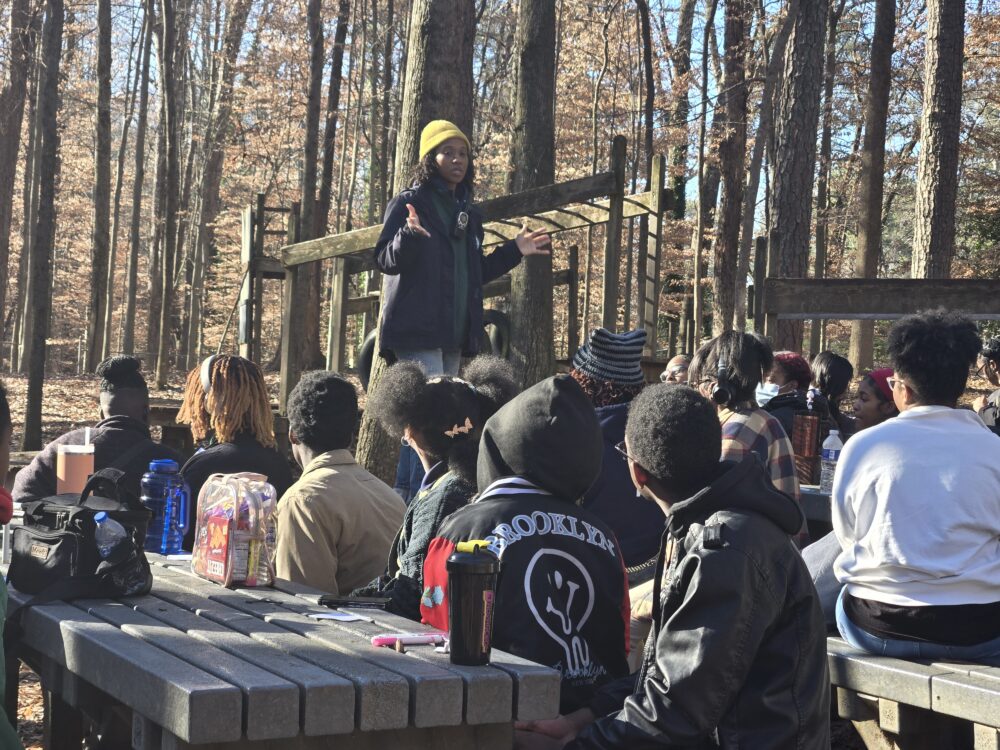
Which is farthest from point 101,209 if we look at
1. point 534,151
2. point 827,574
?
point 827,574

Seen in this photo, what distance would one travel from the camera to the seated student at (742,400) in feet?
16.4

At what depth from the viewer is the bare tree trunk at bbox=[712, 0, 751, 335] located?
20.0 m

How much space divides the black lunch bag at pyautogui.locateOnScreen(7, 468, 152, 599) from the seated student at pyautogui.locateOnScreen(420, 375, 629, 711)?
873 millimetres

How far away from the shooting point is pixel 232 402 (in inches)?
199

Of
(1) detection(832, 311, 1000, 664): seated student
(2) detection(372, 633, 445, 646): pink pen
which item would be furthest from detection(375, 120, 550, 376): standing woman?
(2) detection(372, 633, 445, 646): pink pen

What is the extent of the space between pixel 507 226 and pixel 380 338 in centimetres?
367

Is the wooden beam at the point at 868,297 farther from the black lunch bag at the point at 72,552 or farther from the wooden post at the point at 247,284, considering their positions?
the wooden post at the point at 247,284

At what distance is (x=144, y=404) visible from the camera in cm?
574

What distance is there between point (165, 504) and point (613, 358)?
195cm

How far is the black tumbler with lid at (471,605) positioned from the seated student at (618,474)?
6.37 ft

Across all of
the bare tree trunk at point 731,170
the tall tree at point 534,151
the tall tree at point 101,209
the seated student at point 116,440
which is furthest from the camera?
the tall tree at point 101,209

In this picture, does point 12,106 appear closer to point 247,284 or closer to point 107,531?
point 247,284

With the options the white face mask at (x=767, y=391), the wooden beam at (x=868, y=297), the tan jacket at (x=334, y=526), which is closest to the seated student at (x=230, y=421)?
the tan jacket at (x=334, y=526)

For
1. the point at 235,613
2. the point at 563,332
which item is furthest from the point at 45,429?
the point at 563,332
